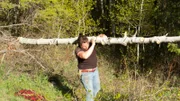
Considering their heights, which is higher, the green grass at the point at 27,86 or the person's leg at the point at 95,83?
the person's leg at the point at 95,83

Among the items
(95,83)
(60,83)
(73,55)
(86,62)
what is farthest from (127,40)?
(73,55)

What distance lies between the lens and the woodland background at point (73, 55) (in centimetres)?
712

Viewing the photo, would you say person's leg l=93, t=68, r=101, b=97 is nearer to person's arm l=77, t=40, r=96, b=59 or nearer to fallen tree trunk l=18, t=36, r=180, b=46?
person's arm l=77, t=40, r=96, b=59

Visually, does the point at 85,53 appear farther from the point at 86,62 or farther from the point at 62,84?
the point at 62,84

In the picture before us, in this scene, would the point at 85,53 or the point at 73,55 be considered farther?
the point at 73,55

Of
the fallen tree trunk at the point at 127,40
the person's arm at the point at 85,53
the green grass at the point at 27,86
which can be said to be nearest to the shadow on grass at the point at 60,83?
the green grass at the point at 27,86

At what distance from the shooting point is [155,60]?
16484mm

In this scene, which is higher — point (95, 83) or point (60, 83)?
point (95, 83)

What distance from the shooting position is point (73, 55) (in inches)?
591

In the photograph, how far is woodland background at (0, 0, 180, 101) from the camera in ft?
23.4

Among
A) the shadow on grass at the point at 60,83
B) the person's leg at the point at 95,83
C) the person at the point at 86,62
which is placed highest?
the person at the point at 86,62

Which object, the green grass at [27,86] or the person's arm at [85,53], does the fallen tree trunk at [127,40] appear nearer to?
the person's arm at [85,53]

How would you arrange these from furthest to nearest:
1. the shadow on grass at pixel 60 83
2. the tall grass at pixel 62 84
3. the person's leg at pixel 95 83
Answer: the shadow on grass at pixel 60 83
the person's leg at pixel 95 83
the tall grass at pixel 62 84

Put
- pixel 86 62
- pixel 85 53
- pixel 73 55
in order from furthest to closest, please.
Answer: pixel 73 55 → pixel 86 62 → pixel 85 53
